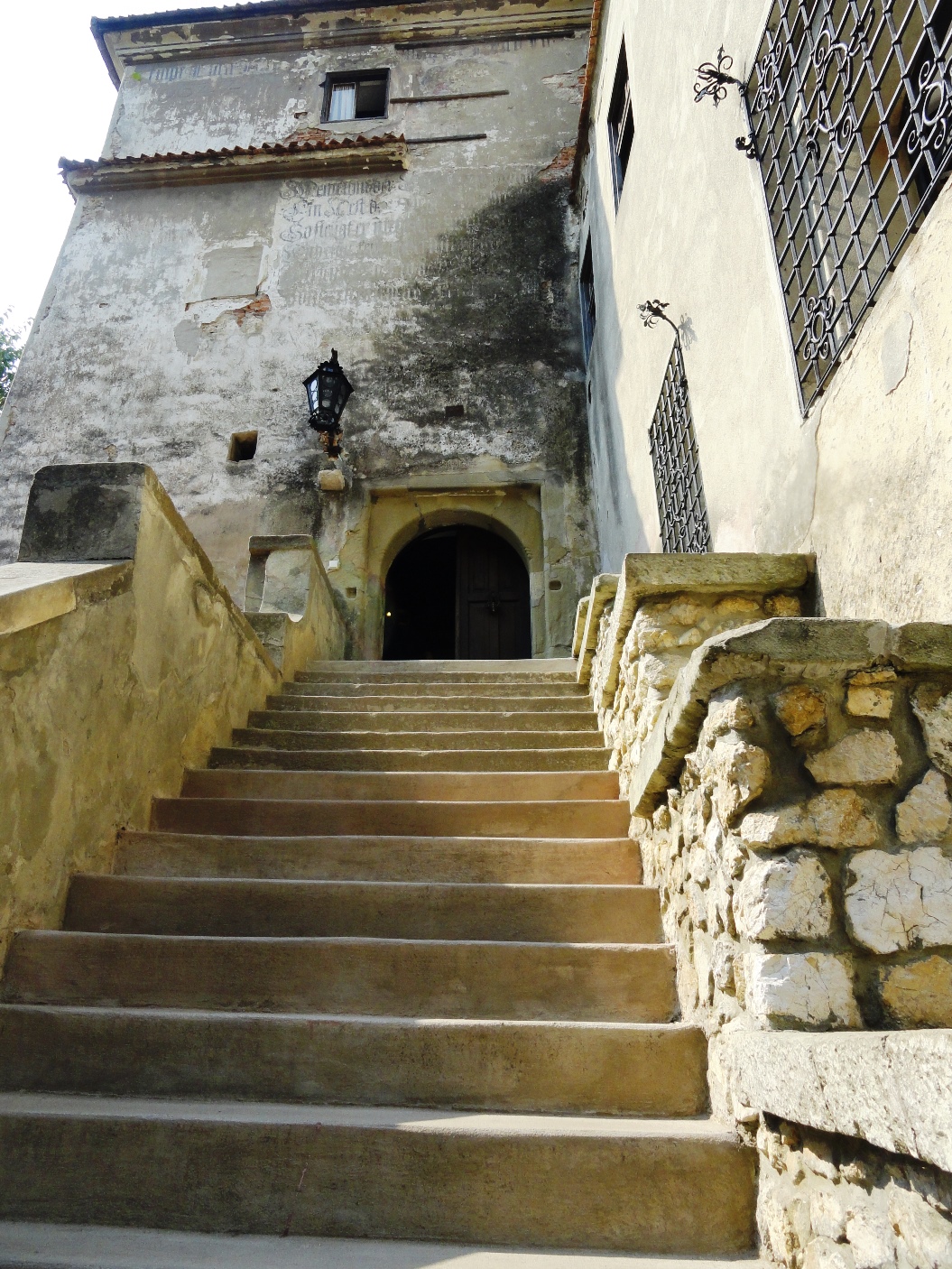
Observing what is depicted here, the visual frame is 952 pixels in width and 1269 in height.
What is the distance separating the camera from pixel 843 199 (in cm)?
249

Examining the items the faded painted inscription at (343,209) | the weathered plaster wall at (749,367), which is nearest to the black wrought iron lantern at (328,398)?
the faded painted inscription at (343,209)

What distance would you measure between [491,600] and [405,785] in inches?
219

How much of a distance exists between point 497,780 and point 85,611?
5.49ft

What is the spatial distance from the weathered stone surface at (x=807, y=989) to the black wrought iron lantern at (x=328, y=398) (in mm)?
7357

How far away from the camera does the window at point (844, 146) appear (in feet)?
6.75

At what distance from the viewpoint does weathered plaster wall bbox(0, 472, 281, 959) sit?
2.49 metres

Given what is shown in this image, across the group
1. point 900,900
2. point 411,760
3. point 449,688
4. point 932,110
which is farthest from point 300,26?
point 900,900

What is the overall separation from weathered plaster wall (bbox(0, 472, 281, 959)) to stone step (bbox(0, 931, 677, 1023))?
225 millimetres

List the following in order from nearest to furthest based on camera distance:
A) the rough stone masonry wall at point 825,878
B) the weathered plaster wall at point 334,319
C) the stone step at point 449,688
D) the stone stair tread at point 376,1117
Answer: the rough stone masonry wall at point 825,878 < the stone stair tread at point 376,1117 < the stone step at point 449,688 < the weathered plaster wall at point 334,319

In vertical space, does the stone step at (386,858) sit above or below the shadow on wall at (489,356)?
below

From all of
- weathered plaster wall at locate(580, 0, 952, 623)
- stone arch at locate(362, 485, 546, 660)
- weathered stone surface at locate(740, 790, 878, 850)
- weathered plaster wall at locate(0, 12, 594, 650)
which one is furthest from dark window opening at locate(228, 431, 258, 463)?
weathered stone surface at locate(740, 790, 878, 850)

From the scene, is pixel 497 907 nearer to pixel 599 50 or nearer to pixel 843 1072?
pixel 843 1072

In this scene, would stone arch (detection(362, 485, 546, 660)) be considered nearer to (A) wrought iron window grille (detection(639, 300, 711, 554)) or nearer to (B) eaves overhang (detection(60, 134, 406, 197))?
(A) wrought iron window grille (detection(639, 300, 711, 554))

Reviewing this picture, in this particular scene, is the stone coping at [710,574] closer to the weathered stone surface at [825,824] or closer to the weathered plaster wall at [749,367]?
the weathered plaster wall at [749,367]
